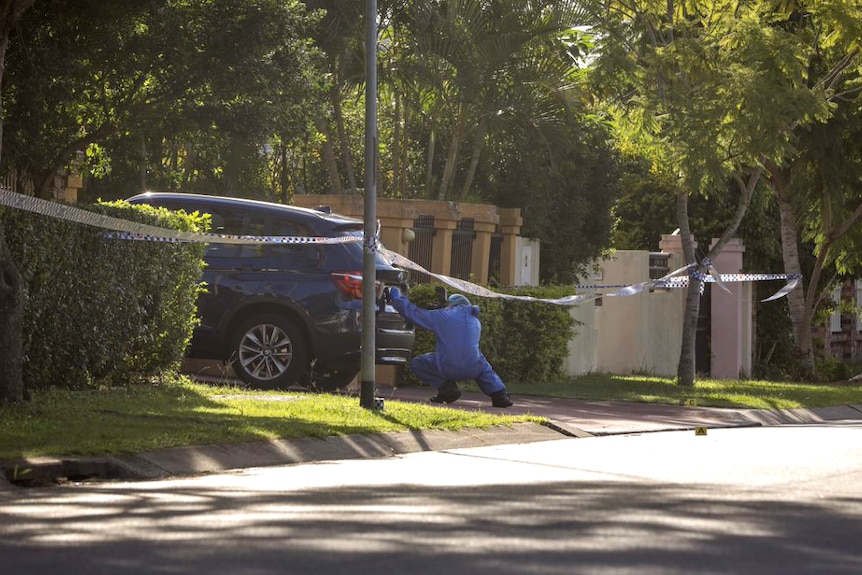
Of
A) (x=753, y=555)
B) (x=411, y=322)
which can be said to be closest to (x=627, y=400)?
(x=411, y=322)

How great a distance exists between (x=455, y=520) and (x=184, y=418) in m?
5.32

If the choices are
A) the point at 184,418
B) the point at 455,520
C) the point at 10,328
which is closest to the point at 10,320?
the point at 10,328

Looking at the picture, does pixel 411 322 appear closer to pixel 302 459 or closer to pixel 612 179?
pixel 302 459

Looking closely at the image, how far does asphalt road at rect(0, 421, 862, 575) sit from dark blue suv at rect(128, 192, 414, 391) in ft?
18.7

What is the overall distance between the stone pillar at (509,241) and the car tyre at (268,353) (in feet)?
30.3

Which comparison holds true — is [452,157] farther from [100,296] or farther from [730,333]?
[100,296]

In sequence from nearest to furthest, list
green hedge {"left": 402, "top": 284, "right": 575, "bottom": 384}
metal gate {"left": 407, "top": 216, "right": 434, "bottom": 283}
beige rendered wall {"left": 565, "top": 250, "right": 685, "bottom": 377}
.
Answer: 1. green hedge {"left": 402, "top": 284, "right": 575, "bottom": 384}
2. metal gate {"left": 407, "top": 216, "right": 434, "bottom": 283}
3. beige rendered wall {"left": 565, "top": 250, "right": 685, "bottom": 377}

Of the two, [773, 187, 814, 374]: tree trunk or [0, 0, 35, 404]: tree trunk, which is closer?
[0, 0, 35, 404]: tree trunk

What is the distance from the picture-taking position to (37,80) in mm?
18578

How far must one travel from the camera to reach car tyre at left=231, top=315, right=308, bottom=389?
17.2m

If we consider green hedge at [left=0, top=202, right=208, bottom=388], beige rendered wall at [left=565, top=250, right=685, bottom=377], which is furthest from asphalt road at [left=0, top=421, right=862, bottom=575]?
beige rendered wall at [left=565, top=250, right=685, bottom=377]

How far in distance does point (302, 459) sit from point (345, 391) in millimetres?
6586

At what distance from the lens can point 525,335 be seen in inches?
899

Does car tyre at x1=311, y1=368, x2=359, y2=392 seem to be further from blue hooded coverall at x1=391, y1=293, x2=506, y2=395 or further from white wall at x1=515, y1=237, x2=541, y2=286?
white wall at x1=515, y1=237, x2=541, y2=286
